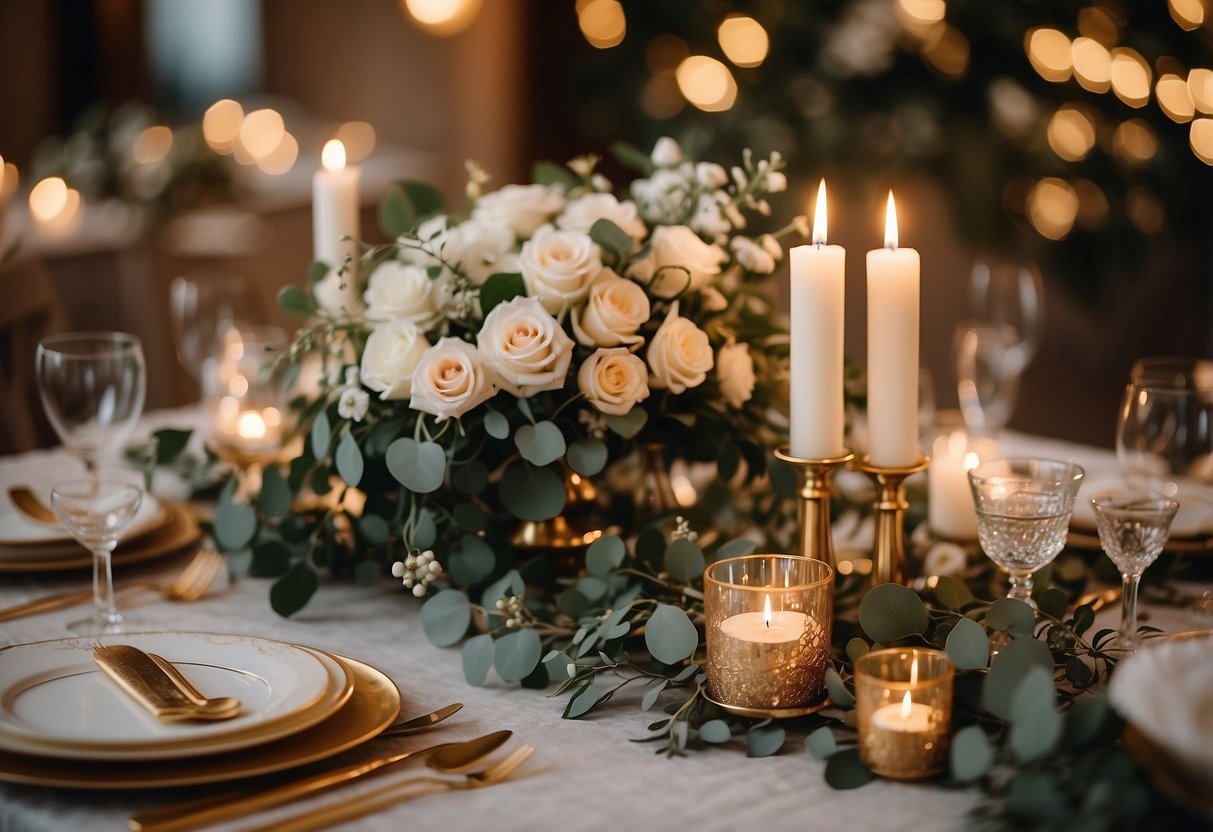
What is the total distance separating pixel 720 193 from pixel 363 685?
0.61m

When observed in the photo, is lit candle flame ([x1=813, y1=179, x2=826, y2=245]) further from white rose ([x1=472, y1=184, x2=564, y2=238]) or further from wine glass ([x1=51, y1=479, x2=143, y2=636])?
wine glass ([x1=51, y1=479, x2=143, y2=636])

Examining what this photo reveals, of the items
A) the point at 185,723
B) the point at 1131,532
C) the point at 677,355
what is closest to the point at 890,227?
the point at 677,355

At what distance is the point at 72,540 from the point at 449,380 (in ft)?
1.74

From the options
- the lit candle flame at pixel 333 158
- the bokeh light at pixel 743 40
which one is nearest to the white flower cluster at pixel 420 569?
the lit candle flame at pixel 333 158

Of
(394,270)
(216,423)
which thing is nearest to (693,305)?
(394,270)

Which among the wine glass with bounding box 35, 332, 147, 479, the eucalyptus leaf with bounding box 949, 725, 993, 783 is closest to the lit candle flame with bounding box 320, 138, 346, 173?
the wine glass with bounding box 35, 332, 147, 479

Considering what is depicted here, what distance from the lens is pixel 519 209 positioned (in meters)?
1.25

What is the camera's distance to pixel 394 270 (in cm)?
119

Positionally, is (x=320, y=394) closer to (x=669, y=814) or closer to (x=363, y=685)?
(x=363, y=685)

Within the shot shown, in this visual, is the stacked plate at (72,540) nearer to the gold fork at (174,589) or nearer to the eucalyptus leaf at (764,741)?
the gold fork at (174,589)

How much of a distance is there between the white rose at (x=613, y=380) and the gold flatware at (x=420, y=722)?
0.97 feet

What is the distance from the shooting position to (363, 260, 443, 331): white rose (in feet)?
3.80

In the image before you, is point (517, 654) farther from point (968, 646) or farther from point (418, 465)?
point (968, 646)

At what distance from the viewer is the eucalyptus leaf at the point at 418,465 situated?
108 cm
